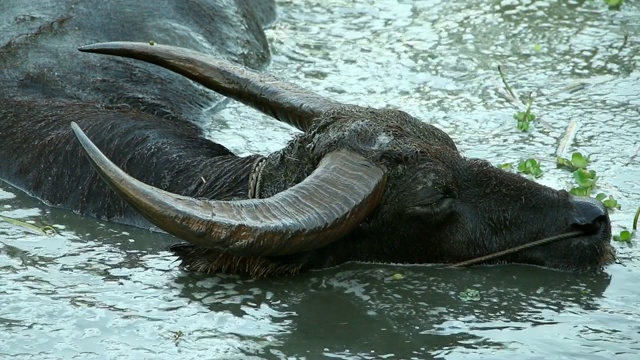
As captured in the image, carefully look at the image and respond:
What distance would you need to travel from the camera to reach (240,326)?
4.86 m

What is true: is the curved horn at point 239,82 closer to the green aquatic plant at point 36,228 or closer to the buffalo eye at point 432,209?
the buffalo eye at point 432,209

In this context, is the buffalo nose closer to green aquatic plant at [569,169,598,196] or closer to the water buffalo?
the water buffalo

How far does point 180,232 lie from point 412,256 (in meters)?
1.28

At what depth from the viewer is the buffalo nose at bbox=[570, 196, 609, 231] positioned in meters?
5.27

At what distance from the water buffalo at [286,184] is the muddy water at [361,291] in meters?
0.09

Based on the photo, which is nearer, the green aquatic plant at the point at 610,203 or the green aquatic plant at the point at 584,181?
the green aquatic plant at the point at 610,203

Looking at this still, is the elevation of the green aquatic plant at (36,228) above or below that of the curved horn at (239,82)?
below

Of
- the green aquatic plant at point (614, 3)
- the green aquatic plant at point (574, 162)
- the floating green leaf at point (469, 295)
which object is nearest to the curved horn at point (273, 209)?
the floating green leaf at point (469, 295)

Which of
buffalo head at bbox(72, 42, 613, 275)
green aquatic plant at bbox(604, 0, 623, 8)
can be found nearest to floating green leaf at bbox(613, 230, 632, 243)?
buffalo head at bbox(72, 42, 613, 275)

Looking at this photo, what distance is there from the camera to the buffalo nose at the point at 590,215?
207 inches

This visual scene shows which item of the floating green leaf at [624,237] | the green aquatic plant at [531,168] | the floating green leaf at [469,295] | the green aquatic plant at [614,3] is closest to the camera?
the floating green leaf at [469,295]

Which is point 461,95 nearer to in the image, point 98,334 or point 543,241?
point 543,241

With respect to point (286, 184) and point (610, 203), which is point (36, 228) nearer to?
point (286, 184)

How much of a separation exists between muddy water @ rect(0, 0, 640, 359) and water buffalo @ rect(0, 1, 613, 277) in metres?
0.09
